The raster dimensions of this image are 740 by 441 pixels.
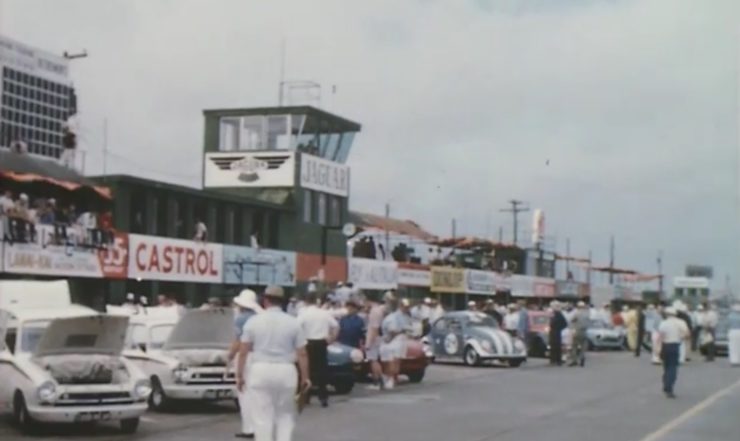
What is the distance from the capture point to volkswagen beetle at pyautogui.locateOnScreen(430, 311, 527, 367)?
29.8 metres

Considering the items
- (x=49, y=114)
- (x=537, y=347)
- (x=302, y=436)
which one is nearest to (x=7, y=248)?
(x=302, y=436)

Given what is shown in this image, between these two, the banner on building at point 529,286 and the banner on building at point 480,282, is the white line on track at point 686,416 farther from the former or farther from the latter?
the banner on building at point 529,286

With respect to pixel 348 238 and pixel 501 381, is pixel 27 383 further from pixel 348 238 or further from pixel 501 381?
pixel 348 238

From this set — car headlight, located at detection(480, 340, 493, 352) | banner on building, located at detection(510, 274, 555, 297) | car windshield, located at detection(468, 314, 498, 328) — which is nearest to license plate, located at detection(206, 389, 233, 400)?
car headlight, located at detection(480, 340, 493, 352)

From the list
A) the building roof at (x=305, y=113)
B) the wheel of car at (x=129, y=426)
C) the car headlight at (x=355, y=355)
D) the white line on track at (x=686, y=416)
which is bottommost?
the wheel of car at (x=129, y=426)

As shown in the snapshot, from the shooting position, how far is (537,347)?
3572 centimetres

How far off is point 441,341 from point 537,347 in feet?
19.8

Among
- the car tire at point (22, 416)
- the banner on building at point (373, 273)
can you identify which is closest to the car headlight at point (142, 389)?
the car tire at point (22, 416)

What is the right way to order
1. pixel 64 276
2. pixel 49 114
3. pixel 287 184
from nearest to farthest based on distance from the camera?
pixel 64 276
pixel 287 184
pixel 49 114

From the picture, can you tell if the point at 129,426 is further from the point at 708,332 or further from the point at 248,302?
the point at 708,332

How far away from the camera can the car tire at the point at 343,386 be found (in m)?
21.1

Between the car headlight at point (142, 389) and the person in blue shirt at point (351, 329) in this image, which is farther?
the person in blue shirt at point (351, 329)

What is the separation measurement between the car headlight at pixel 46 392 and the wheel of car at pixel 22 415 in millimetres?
273

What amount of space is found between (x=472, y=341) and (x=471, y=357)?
1.49 ft
